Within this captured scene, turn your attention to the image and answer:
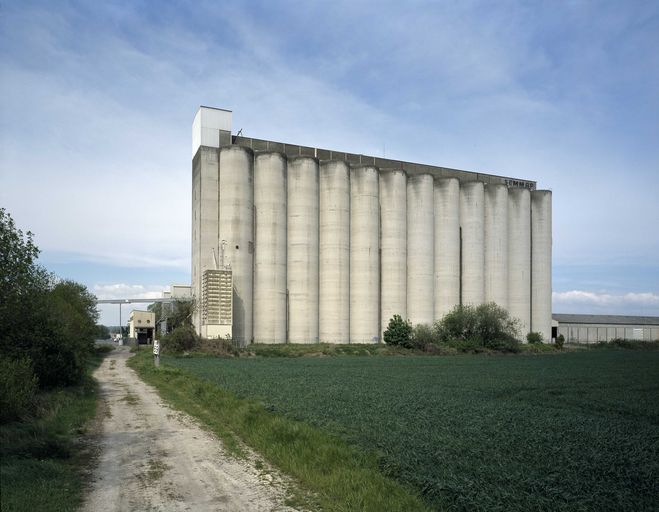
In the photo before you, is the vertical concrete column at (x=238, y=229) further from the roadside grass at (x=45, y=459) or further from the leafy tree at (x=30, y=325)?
the roadside grass at (x=45, y=459)

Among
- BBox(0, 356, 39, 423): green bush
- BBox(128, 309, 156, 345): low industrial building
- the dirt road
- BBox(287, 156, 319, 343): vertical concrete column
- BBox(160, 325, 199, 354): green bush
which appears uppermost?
BBox(287, 156, 319, 343): vertical concrete column

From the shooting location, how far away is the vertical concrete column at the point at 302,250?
69562mm


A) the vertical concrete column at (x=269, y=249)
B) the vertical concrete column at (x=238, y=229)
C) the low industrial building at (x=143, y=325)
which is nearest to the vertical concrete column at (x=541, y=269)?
the vertical concrete column at (x=269, y=249)

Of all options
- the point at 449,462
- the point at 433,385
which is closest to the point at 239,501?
the point at 449,462

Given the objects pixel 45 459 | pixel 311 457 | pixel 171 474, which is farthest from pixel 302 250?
pixel 171 474

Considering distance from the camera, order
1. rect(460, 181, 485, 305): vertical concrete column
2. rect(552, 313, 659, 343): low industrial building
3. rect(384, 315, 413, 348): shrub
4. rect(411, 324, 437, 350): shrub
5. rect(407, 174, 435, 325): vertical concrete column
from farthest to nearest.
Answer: rect(552, 313, 659, 343): low industrial building
rect(460, 181, 485, 305): vertical concrete column
rect(407, 174, 435, 325): vertical concrete column
rect(384, 315, 413, 348): shrub
rect(411, 324, 437, 350): shrub

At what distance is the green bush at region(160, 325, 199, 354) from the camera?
5716cm

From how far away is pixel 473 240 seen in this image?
3260 inches

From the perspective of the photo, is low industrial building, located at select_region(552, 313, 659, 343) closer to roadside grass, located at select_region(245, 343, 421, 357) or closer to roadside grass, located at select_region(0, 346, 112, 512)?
roadside grass, located at select_region(245, 343, 421, 357)

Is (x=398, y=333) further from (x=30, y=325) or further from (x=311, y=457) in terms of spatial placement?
(x=311, y=457)

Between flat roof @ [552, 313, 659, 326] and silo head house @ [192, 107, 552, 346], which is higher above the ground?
silo head house @ [192, 107, 552, 346]

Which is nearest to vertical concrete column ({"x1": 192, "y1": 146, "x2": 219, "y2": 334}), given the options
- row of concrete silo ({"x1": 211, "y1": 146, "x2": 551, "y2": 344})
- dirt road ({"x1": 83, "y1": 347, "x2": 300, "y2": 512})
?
row of concrete silo ({"x1": 211, "y1": 146, "x2": 551, "y2": 344})

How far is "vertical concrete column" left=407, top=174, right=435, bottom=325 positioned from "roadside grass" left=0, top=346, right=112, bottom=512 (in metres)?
60.8

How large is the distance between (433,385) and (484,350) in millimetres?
48116
